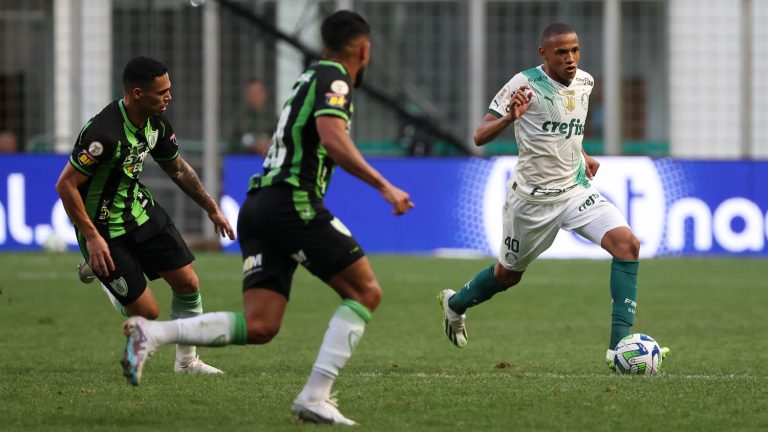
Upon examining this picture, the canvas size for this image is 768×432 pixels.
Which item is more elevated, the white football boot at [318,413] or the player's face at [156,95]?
the player's face at [156,95]

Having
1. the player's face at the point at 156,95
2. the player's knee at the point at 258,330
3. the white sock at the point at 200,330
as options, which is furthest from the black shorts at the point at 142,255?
the player's knee at the point at 258,330

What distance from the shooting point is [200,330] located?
645cm

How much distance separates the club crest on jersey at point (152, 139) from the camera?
7999 mm

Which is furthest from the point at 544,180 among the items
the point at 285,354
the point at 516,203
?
the point at 285,354

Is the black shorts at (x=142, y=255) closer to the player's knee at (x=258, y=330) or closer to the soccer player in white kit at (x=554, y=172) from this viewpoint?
the player's knee at (x=258, y=330)

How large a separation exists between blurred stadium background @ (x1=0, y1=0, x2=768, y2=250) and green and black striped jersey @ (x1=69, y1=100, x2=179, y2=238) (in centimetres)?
1239

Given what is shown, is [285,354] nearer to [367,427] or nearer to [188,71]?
[367,427]

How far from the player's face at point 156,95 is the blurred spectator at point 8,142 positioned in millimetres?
13317

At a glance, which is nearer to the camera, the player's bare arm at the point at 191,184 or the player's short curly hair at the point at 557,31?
the player's bare arm at the point at 191,184

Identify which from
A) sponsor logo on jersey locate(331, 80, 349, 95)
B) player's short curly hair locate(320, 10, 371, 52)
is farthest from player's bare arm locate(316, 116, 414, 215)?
player's short curly hair locate(320, 10, 371, 52)

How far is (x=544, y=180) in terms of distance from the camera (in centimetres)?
886

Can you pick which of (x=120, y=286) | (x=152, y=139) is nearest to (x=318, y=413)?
(x=120, y=286)

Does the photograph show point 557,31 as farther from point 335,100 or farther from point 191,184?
point 335,100

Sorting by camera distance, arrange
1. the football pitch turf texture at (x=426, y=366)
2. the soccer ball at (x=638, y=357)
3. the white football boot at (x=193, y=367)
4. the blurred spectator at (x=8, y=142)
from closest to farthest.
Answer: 1. the football pitch turf texture at (x=426, y=366)
2. the soccer ball at (x=638, y=357)
3. the white football boot at (x=193, y=367)
4. the blurred spectator at (x=8, y=142)
